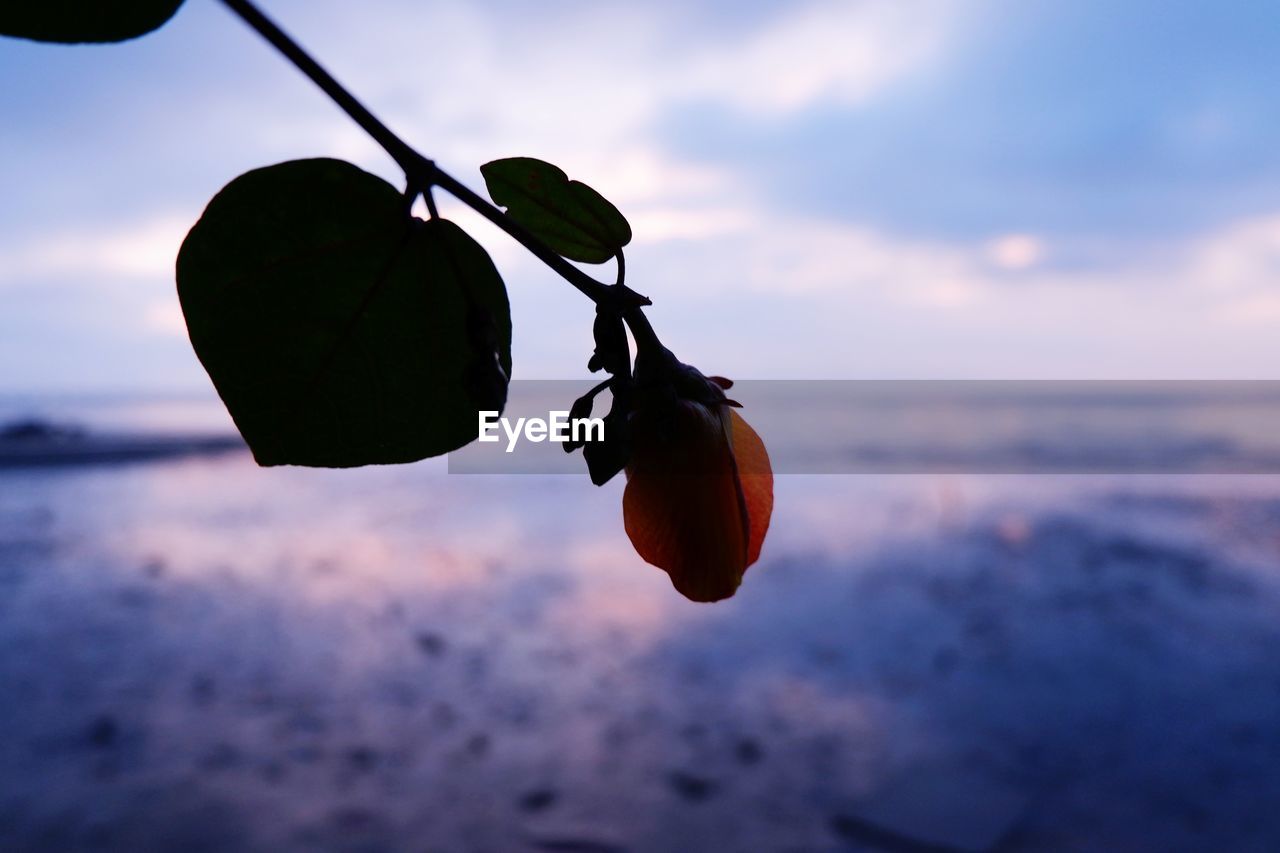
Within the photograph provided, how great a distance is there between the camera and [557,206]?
34 cm

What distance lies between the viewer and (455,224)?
29cm

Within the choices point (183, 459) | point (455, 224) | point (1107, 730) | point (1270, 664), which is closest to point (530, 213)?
point (455, 224)

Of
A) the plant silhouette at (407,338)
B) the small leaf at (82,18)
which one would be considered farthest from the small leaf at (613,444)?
the small leaf at (82,18)

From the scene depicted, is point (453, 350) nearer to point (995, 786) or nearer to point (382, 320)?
point (382, 320)

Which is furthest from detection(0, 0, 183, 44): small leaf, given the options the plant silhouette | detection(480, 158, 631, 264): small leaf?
detection(480, 158, 631, 264): small leaf

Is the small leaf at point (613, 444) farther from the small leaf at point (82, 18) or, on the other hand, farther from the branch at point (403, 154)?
the small leaf at point (82, 18)

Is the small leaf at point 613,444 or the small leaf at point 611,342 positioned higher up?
the small leaf at point 611,342

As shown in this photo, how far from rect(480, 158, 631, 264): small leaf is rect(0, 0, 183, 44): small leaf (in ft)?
0.38

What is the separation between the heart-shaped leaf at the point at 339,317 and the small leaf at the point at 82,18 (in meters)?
0.05

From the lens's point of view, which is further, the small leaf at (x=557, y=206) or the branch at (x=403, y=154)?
the small leaf at (x=557, y=206)

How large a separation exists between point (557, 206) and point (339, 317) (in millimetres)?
95

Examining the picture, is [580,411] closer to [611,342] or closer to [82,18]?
[611,342]

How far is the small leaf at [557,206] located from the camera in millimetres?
325

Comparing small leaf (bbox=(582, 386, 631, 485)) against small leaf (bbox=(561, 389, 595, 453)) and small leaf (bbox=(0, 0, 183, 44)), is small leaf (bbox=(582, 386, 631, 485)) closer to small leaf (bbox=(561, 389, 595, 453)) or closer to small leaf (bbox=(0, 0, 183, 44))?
small leaf (bbox=(561, 389, 595, 453))
